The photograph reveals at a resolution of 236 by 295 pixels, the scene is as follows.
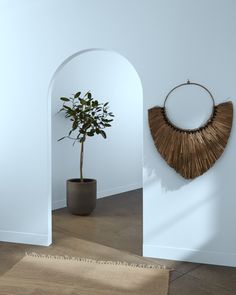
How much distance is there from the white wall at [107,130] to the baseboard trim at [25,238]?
1490 millimetres

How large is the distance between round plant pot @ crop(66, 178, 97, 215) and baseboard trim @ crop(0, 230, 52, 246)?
112 cm

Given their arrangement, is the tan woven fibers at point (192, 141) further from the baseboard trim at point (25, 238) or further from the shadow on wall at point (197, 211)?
the baseboard trim at point (25, 238)

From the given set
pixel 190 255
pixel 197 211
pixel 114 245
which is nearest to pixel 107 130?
pixel 114 245

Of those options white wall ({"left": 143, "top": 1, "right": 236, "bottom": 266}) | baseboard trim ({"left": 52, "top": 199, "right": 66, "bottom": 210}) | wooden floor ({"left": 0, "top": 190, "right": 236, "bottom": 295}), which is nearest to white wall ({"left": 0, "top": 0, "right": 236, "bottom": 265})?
white wall ({"left": 143, "top": 1, "right": 236, "bottom": 266})

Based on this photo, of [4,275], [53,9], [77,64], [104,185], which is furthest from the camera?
[104,185]

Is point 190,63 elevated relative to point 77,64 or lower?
lower

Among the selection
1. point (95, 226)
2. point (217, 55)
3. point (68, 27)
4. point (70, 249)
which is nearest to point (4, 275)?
point (70, 249)

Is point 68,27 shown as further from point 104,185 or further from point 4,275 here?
point 104,185

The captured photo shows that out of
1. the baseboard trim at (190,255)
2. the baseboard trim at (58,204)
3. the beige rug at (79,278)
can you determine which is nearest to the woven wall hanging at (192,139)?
the baseboard trim at (190,255)

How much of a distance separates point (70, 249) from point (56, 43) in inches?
82.9

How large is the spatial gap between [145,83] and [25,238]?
205cm

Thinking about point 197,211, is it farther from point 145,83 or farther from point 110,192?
point 110,192

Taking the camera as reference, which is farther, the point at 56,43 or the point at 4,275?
the point at 56,43

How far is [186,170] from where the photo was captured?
312cm
